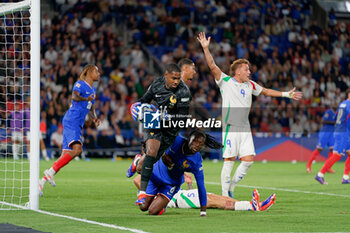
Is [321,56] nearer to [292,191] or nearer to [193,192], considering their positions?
[292,191]

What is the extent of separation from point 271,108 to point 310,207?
15541mm

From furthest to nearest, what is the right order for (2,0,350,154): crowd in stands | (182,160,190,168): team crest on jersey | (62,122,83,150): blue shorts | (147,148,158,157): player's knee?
(2,0,350,154): crowd in stands < (62,122,83,150): blue shorts < (147,148,158,157): player's knee < (182,160,190,168): team crest on jersey

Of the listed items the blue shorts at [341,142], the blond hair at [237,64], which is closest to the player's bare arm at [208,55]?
the blond hair at [237,64]

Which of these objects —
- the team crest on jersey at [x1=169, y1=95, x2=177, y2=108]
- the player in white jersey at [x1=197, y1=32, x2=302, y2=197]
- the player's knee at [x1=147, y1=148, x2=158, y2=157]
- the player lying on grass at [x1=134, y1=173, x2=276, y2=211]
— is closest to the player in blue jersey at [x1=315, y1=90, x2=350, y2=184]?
the player in white jersey at [x1=197, y1=32, x2=302, y2=197]

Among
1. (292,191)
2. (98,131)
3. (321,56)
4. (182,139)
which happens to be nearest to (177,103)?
(182,139)

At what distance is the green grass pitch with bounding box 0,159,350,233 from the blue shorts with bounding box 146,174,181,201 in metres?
0.31

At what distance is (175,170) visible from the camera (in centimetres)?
930

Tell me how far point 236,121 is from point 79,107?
2.97m

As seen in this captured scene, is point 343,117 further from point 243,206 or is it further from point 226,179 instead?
point 243,206

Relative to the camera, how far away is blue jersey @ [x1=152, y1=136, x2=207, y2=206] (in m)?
8.84

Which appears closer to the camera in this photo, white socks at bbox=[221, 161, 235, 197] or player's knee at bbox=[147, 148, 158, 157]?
player's knee at bbox=[147, 148, 158, 157]

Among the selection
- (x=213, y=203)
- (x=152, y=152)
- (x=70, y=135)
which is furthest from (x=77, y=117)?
(x=213, y=203)

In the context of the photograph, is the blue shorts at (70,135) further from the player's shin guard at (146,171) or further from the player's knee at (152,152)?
the player's shin guard at (146,171)

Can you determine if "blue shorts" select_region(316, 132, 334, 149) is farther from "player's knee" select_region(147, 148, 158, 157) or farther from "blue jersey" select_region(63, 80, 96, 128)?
"player's knee" select_region(147, 148, 158, 157)
